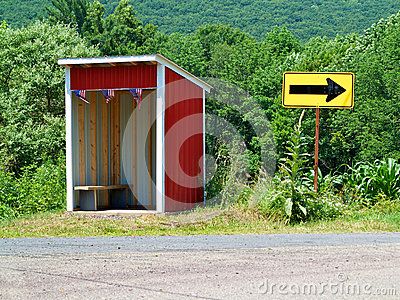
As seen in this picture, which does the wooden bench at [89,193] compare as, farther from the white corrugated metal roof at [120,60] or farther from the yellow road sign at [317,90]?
the yellow road sign at [317,90]

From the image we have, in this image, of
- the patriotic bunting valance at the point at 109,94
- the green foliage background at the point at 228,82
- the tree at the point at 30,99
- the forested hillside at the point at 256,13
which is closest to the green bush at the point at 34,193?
the green foliage background at the point at 228,82

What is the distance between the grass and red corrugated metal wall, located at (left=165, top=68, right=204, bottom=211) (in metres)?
1.25

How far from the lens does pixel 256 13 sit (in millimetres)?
80375

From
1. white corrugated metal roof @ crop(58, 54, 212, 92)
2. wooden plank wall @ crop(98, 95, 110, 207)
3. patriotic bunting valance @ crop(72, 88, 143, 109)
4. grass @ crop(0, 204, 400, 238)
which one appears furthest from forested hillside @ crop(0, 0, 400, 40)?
→ grass @ crop(0, 204, 400, 238)

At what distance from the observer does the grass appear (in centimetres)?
1260

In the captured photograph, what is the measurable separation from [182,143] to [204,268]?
8931mm

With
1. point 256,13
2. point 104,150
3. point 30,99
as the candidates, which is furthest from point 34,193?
point 256,13

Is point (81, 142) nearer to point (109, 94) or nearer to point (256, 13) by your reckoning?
point (109, 94)

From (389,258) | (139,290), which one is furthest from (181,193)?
(139,290)

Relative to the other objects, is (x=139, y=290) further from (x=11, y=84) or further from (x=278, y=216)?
(x=11, y=84)

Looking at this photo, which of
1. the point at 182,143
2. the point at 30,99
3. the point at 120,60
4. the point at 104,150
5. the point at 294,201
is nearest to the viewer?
the point at 294,201

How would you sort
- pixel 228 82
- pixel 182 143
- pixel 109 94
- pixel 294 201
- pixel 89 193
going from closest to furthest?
pixel 294 201, pixel 109 94, pixel 89 193, pixel 182 143, pixel 228 82

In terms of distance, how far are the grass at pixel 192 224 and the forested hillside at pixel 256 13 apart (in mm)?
56444

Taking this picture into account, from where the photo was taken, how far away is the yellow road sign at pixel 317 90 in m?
14.5
